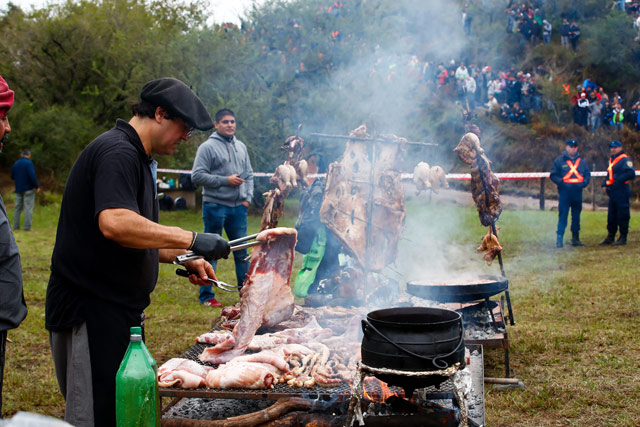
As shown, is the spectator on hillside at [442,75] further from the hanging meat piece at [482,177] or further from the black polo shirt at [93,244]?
the black polo shirt at [93,244]

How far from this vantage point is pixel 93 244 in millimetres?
2785

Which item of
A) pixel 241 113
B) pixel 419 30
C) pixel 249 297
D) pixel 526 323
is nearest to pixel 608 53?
pixel 419 30

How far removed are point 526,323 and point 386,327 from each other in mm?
4551

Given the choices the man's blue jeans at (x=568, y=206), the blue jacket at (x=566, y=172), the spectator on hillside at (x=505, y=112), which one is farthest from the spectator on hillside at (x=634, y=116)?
the man's blue jeans at (x=568, y=206)

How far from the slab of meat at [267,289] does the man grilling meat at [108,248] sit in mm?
1735

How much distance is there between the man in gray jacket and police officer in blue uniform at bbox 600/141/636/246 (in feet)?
30.1

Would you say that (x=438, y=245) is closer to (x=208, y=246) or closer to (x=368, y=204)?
(x=368, y=204)

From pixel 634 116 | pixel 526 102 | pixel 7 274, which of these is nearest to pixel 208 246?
pixel 7 274

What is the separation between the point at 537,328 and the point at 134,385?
5492 mm

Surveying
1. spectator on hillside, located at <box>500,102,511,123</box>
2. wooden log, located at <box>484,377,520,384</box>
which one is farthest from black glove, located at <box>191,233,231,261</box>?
spectator on hillside, located at <box>500,102,511,123</box>

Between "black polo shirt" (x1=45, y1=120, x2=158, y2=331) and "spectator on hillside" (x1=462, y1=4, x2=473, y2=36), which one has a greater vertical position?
"spectator on hillside" (x1=462, y1=4, x2=473, y2=36)

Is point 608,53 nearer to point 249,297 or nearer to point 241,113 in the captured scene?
point 241,113

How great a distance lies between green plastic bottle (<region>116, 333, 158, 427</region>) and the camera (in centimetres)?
263

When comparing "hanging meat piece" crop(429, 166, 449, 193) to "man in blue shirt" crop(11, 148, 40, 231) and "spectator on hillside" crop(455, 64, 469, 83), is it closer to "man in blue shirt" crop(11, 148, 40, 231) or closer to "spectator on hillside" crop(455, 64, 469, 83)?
"man in blue shirt" crop(11, 148, 40, 231)
